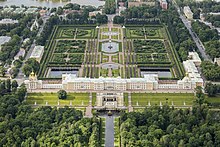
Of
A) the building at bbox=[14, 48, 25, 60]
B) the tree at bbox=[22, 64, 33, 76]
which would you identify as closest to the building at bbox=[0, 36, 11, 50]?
the building at bbox=[14, 48, 25, 60]

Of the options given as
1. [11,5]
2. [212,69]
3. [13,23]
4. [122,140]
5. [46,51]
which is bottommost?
[122,140]

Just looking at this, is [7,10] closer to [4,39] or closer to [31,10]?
[31,10]

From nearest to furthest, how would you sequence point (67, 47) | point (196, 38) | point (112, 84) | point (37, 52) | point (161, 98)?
point (161, 98), point (112, 84), point (37, 52), point (67, 47), point (196, 38)

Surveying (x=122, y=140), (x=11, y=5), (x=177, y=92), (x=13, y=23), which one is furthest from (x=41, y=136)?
(x=11, y=5)

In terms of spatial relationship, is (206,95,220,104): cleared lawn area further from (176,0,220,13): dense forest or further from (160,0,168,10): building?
(160,0,168,10): building

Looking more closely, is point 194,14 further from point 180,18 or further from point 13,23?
point 13,23

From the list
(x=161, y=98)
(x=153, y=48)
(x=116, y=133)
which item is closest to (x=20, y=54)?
(x=153, y=48)

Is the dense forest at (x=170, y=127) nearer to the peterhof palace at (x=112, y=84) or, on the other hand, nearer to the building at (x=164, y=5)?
the peterhof palace at (x=112, y=84)
